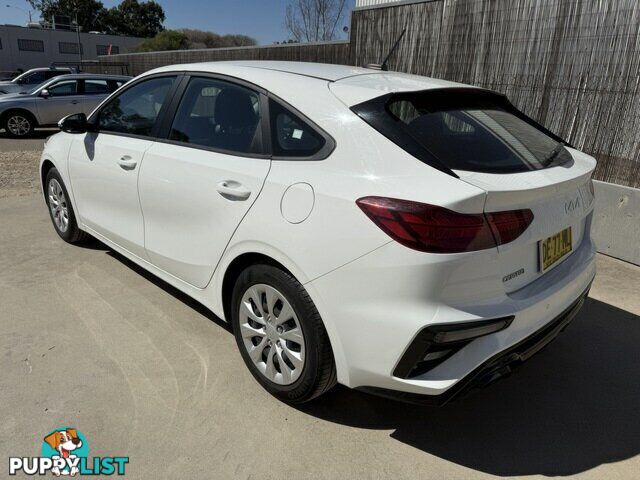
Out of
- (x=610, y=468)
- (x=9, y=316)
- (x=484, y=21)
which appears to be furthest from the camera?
(x=484, y=21)

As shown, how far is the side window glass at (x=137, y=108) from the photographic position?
130 inches

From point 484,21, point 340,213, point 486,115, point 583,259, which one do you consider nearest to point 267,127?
point 340,213

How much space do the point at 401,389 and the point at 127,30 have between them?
92.8 meters

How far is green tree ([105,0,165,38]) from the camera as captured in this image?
261ft

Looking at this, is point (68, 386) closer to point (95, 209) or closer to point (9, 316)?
point (9, 316)

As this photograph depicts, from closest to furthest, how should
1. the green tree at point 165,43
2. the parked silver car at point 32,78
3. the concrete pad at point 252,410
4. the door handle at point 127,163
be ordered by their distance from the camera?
the concrete pad at point 252,410, the door handle at point 127,163, the parked silver car at point 32,78, the green tree at point 165,43

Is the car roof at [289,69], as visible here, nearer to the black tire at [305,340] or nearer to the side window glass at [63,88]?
the black tire at [305,340]

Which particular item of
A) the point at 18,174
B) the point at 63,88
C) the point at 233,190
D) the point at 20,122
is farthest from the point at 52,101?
the point at 233,190

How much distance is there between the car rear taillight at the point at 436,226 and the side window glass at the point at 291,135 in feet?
1.72

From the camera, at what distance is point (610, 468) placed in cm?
221

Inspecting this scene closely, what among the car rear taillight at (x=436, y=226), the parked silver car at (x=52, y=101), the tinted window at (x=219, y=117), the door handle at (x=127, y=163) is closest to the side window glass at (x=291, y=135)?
the tinted window at (x=219, y=117)

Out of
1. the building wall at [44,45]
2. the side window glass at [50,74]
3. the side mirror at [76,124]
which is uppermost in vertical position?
the building wall at [44,45]

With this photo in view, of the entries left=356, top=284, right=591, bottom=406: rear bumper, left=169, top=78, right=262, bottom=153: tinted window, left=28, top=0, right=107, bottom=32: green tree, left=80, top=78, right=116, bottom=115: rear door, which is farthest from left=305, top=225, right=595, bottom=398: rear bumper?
left=28, top=0, right=107, bottom=32: green tree

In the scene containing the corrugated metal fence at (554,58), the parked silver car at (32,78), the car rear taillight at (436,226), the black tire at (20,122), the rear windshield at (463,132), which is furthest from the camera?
the parked silver car at (32,78)
